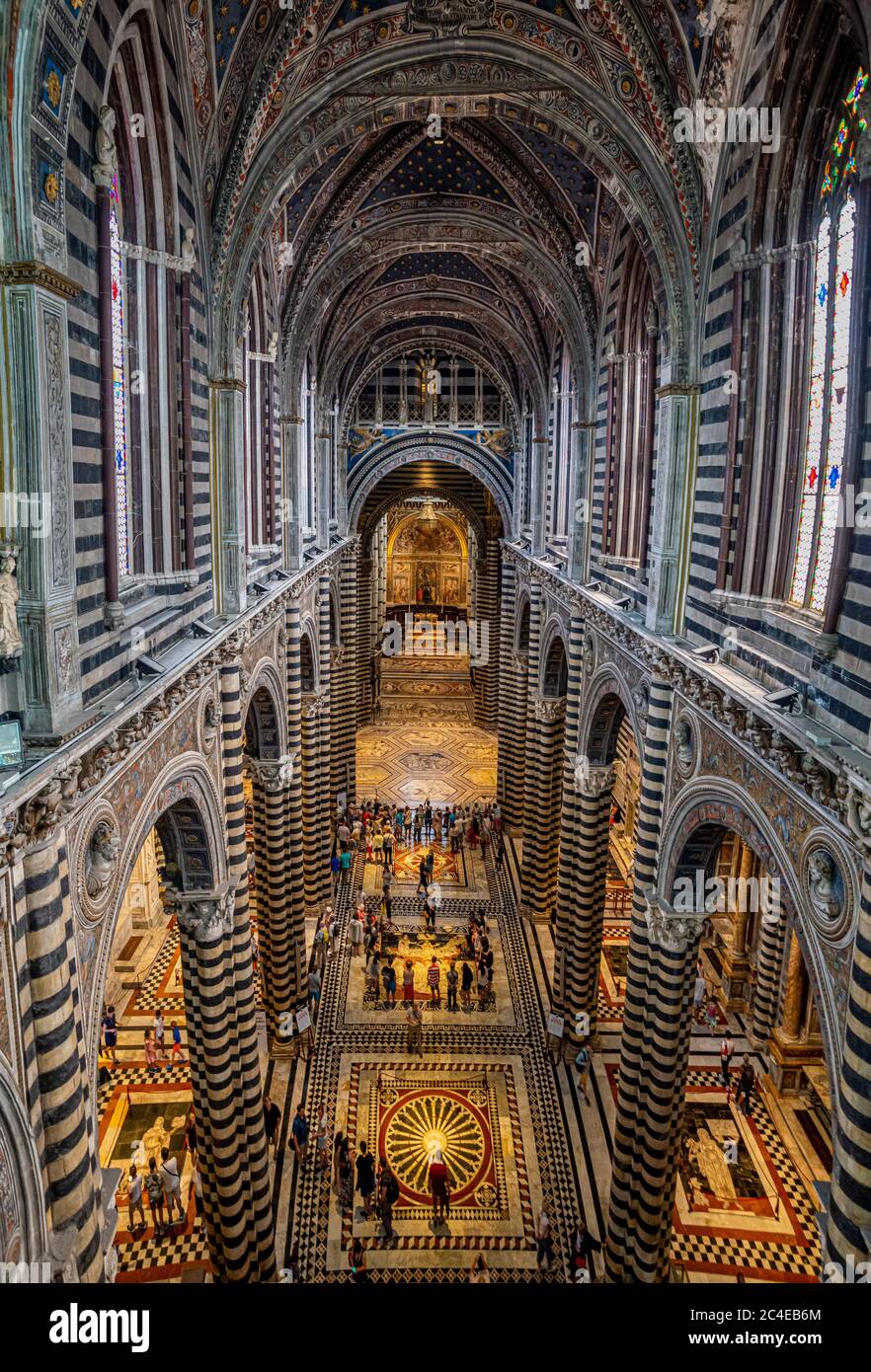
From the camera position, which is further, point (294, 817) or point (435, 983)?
point (435, 983)

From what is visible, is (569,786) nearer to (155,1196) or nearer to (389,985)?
(389,985)

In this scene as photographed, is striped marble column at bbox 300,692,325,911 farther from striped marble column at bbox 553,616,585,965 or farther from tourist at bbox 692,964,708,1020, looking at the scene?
tourist at bbox 692,964,708,1020

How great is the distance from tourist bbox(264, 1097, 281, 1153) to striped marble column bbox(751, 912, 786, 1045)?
1020cm

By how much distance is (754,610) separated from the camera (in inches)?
385

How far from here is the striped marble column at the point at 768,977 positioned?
18.3 metres

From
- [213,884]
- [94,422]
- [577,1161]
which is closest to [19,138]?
[94,422]

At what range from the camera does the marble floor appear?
13.9 metres

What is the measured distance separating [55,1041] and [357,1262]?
890cm

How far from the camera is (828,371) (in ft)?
28.9

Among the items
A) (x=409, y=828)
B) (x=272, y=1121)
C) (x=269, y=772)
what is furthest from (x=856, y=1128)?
(x=409, y=828)

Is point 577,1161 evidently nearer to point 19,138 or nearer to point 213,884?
point 213,884

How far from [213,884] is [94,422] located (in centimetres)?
673

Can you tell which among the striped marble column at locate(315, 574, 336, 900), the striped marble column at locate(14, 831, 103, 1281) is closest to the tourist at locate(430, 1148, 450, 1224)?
the striped marble column at locate(14, 831, 103, 1281)
